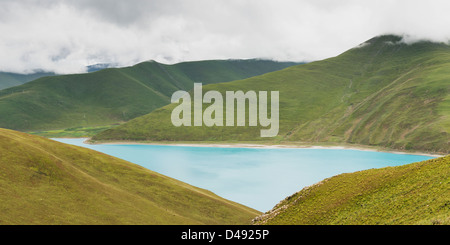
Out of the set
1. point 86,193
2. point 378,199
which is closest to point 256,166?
point 86,193

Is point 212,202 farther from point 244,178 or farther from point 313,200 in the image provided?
point 244,178

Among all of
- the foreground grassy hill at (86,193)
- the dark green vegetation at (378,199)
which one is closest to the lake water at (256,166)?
the foreground grassy hill at (86,193)

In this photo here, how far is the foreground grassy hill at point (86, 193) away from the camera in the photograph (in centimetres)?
3628

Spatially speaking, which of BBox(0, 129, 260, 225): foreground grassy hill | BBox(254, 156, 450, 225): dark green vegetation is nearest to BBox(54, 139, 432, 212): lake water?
BBox(0, 129, 260, 225): foreground grassy hill

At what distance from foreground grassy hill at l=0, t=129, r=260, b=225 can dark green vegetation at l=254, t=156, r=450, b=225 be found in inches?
677

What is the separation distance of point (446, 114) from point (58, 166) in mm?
176471

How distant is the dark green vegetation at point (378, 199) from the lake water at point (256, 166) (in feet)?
142

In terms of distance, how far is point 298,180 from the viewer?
4188 inches

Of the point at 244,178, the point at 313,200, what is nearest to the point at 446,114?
the point at 244,178

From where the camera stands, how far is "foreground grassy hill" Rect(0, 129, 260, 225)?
119 feet

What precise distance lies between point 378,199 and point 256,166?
10462 centimetres

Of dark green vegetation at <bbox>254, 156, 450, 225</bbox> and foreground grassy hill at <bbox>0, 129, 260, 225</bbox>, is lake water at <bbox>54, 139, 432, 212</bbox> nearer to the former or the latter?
foreground grassy hill at <bbox>0, 129, 260, 225</bbox>

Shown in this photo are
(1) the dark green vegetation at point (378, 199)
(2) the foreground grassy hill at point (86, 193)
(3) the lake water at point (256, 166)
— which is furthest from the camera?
(3) the lake water at point (256, 166)

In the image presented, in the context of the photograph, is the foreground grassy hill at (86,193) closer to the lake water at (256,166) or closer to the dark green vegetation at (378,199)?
the dark green vegetation at (378,199)
